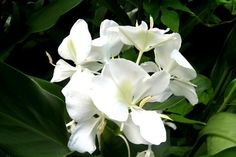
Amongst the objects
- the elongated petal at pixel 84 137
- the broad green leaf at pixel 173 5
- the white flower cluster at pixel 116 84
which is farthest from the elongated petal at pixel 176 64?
the broad green leaf at pixel 173 5

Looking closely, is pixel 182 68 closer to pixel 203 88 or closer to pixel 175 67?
pixel 175 67

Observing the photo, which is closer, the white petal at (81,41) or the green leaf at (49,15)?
the white petal at (81,41)

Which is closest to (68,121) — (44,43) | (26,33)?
(26,33)

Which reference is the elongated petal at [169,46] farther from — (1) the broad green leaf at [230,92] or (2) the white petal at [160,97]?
(1) the broad green leaf at [230,92]

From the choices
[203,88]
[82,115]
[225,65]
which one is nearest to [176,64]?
[82,115]

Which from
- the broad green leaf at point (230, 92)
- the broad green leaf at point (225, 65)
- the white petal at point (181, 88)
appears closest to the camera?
the white petal at point (181, 88)

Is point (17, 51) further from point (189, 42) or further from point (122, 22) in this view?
point (189, 42)

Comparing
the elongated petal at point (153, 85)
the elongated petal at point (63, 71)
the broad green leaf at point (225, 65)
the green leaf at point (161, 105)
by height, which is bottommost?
the broad green leaf at point (225, 65)
